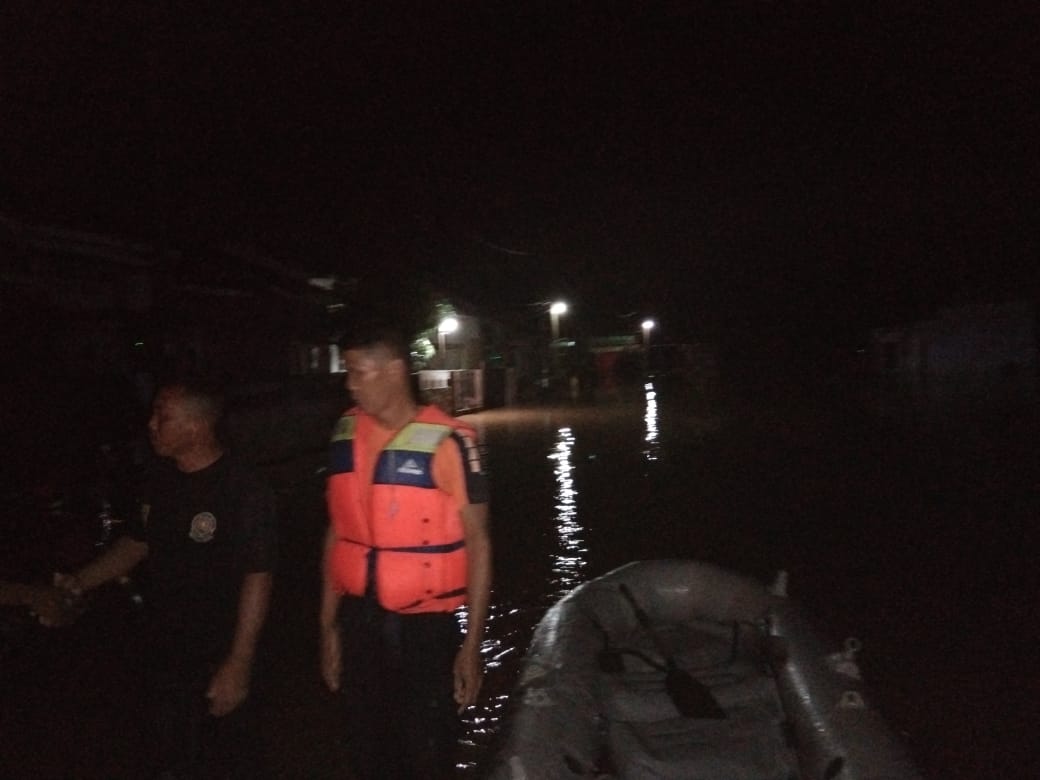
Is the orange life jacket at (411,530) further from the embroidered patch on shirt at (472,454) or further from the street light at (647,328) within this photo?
the street light at (647,328)

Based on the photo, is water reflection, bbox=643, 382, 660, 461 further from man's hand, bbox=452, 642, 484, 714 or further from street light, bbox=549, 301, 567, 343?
man's hand, bbox=452, 642, 484, 714

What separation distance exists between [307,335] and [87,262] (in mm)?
7774

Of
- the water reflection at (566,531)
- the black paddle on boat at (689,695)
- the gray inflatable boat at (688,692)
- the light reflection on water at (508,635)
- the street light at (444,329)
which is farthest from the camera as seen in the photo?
the street light at (444,329)

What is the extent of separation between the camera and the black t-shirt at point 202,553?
293 cm

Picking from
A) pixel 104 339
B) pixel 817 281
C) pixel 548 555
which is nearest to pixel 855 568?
pixel 548 555

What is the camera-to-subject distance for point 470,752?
177 inches

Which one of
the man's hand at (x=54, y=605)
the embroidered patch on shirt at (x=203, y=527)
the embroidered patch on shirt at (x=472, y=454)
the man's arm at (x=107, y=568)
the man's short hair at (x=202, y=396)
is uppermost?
the man's short hair at (x=202, y=396)

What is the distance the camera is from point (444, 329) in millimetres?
30156

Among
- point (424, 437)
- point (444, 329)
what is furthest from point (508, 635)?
point (444, 329)

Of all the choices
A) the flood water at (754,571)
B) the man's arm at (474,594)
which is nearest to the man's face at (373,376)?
the man's arm at (474,594)

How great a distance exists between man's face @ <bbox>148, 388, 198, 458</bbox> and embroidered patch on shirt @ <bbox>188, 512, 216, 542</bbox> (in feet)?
0.79

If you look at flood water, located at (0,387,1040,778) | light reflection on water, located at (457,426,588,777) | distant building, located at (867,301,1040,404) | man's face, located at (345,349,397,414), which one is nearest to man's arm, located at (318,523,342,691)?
flood water, located at (0,387,1040,778)

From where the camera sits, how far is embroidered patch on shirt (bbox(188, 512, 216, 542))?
292cm

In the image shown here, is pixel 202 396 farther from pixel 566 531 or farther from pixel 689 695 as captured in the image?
pixel 566 531
